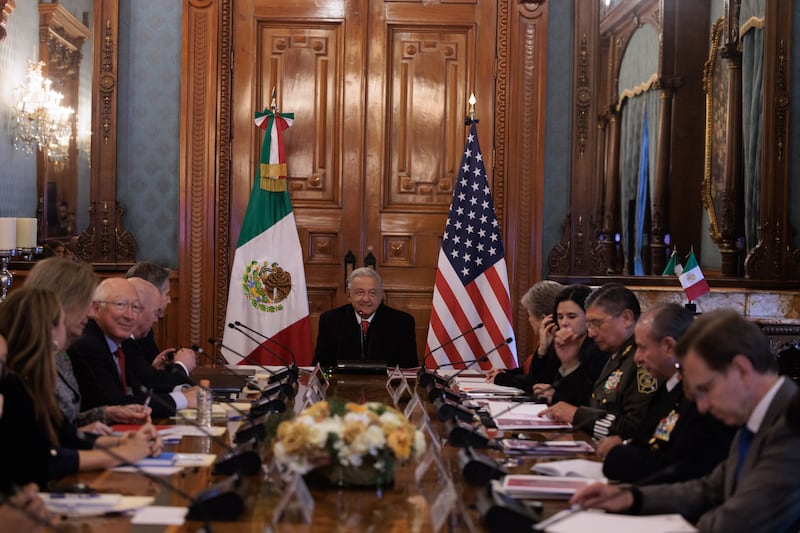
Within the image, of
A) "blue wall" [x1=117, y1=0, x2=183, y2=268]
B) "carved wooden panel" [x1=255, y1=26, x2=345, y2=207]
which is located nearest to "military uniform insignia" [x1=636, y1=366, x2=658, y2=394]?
"carved wooden panel" [x1=255, y1=26, x2=345, y2=207]

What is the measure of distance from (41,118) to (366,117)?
2328 mm

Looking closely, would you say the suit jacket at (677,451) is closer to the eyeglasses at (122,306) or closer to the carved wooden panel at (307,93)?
the eyeglasses at (122,306)

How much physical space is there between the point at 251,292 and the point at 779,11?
12.9 feet

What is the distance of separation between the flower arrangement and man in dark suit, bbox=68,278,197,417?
1.45 metres

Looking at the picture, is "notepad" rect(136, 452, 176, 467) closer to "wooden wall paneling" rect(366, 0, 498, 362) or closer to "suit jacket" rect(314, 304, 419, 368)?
"suit jacket" rect(314, 304, 419, 368)

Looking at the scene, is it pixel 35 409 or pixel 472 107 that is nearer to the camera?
pixel 35 409

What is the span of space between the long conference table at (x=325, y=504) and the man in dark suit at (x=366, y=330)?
2.97 meters

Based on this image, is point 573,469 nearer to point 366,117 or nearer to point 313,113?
point 366,117

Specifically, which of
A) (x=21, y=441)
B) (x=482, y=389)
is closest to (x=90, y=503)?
(x=21, y=441)

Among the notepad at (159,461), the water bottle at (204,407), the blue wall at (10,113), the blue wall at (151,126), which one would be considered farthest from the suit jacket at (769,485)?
the blue wall at (10,113)

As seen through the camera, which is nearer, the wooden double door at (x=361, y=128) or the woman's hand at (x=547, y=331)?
the woman's hand at (x=547, y=331)

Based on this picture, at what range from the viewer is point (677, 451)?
2936 millimetres

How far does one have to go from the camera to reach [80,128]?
24.3 feet

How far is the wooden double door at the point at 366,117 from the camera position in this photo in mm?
7398
